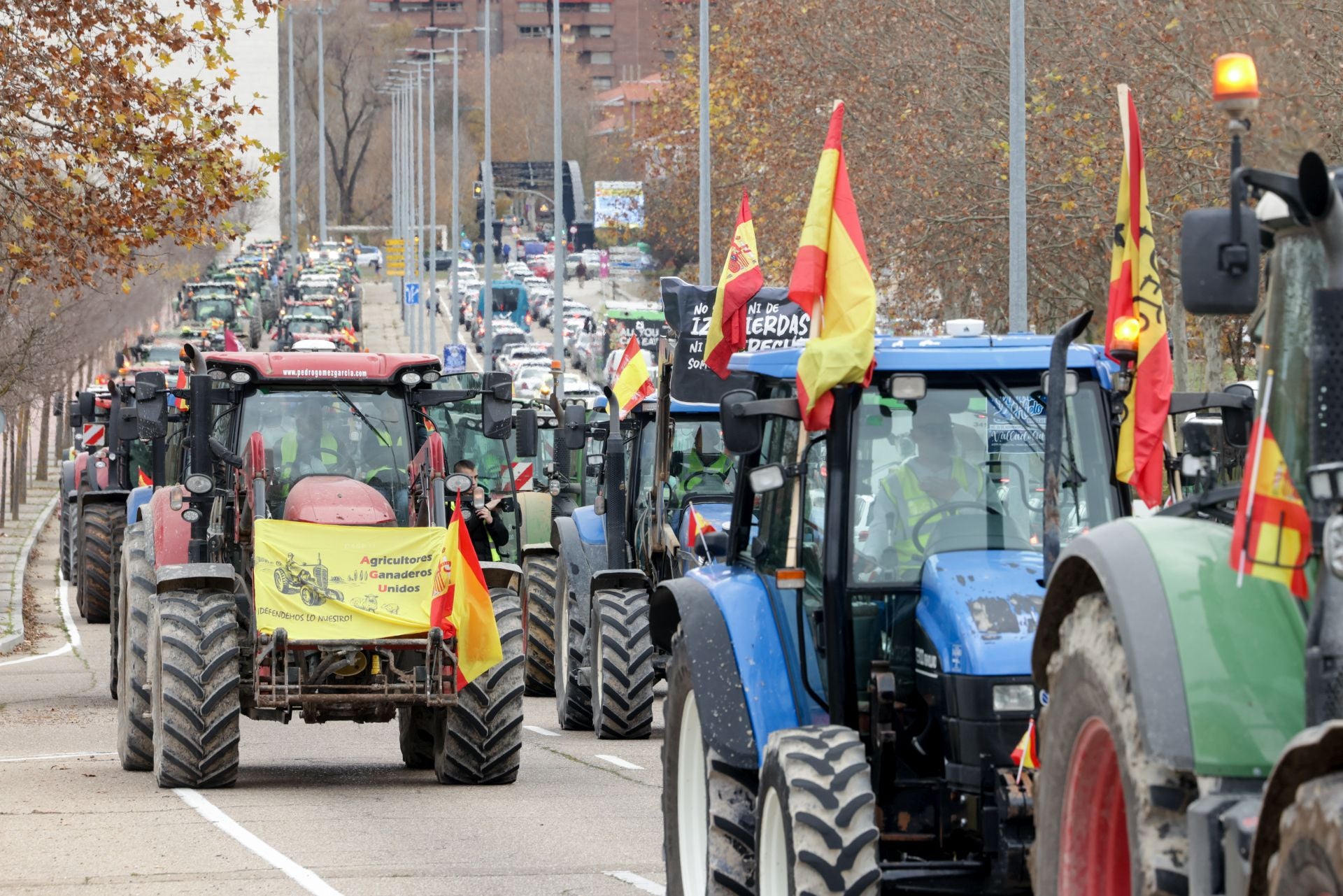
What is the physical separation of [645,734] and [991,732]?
31.4 feet

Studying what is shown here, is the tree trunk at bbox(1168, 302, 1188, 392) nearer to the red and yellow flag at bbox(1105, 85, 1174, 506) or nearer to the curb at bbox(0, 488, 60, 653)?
the curb at bbox(0, 488, 60, 653)

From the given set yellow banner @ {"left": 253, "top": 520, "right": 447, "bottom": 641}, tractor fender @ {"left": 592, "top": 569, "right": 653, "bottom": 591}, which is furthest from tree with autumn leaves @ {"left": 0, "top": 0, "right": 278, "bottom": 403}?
yellow banner @ {"left": 253, "top": 520, "right": 447, "bottom": 641}

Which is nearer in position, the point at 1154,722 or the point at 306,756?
the point at 1154,722

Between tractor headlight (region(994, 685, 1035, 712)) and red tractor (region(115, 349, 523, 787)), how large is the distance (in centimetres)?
648

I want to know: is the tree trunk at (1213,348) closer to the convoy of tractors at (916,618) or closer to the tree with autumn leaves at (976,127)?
the tree with autumn leaves at (976,127)

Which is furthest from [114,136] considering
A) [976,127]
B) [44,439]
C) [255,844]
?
[44,439]

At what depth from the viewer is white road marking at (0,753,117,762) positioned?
50.0 feet

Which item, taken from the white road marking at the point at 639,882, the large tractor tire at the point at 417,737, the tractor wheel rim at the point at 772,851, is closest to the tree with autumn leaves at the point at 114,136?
the large tractor tire at the point at 417,737

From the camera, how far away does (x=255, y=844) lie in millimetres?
11078

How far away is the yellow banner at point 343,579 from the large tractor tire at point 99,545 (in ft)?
45.0

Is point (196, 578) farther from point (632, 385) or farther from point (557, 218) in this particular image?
point (557, 218)

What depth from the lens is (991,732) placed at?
22.6 ft

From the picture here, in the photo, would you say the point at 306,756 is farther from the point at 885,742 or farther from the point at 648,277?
the point at 648,277

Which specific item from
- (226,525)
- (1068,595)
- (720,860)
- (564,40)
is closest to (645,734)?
(226,525)
